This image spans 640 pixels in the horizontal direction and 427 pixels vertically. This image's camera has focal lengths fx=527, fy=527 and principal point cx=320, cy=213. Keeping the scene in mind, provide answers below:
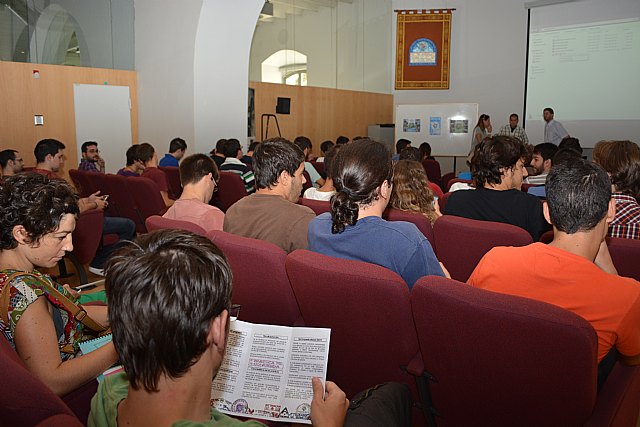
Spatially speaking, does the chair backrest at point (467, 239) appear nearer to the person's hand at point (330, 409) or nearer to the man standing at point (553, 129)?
the person's hand at point (330, 409)

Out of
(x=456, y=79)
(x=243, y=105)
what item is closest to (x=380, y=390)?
(x=243, y=105)

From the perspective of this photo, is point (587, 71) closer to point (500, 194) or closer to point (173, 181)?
point (173, 181)

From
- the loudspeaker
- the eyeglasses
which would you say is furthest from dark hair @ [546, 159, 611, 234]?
the loudspeaker

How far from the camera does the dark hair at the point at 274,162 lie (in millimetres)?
3004

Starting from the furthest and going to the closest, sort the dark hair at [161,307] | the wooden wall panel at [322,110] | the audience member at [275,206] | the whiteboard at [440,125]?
the whiteboard at [440,125] < the wooden wall panel at [322,110] < the audience member at [275,206] < the dark hair at [161,307]

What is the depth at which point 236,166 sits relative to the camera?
643 centimetres

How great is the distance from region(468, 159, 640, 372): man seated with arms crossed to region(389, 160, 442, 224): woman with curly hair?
4.93 ft

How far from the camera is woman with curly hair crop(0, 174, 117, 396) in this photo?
154cm

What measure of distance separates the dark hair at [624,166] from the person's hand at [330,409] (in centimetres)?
269

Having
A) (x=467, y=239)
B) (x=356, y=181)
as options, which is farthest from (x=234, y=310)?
(x=467, y=239)

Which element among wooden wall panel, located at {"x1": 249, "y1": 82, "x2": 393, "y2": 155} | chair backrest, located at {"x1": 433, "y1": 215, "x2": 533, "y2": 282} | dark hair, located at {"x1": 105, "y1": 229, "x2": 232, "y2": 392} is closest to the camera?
dark hair, located at {"x1": 105, "y1": 229, "x2": 232, "y2": 392}

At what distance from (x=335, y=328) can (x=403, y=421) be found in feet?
2.34

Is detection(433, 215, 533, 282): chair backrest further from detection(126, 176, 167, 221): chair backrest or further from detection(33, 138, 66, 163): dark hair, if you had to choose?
detection(33, 138, 66, 163): dark hair

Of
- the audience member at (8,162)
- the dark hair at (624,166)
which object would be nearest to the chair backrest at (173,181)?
the audience member at (8,162)
